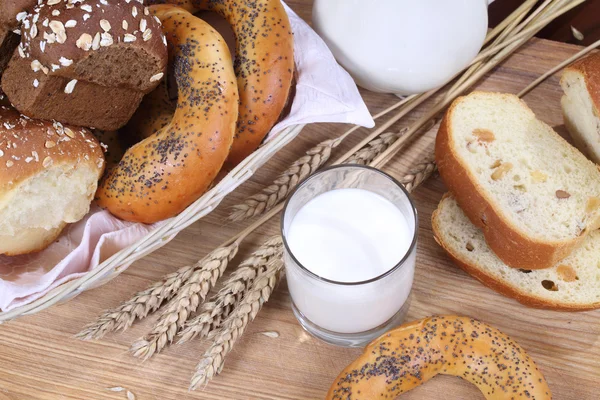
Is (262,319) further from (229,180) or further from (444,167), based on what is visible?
(444,167)

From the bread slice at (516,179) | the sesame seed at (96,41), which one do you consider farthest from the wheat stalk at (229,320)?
the sesame seed at (96,41)

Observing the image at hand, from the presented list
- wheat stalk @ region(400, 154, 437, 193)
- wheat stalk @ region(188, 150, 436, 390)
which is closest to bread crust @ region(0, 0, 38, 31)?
wheat stalk @ region(188, 150, 436, 390)

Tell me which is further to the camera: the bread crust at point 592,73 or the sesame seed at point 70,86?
the bread crust at point 592,73

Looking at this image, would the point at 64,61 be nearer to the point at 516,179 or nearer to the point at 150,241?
the point at 150,241

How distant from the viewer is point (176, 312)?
151cm

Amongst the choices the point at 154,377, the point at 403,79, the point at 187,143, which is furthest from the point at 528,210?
the point at 154,377

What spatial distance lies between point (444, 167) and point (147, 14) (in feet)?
2.62

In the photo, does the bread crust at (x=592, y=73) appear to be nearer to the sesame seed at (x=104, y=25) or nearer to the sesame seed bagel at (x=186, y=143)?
the sesame seed bagel at (x=186, y=143)

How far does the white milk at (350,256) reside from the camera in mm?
1354

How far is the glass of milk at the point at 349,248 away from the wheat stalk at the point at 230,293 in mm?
129

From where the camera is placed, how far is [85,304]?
1.62 metres

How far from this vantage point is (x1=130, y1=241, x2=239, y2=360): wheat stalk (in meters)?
1.51

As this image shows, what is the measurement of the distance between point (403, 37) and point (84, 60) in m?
0.76

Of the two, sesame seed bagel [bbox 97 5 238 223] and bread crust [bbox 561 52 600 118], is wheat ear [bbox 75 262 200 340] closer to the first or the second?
sesame seed bagel [bbox 97 5 238 223]
